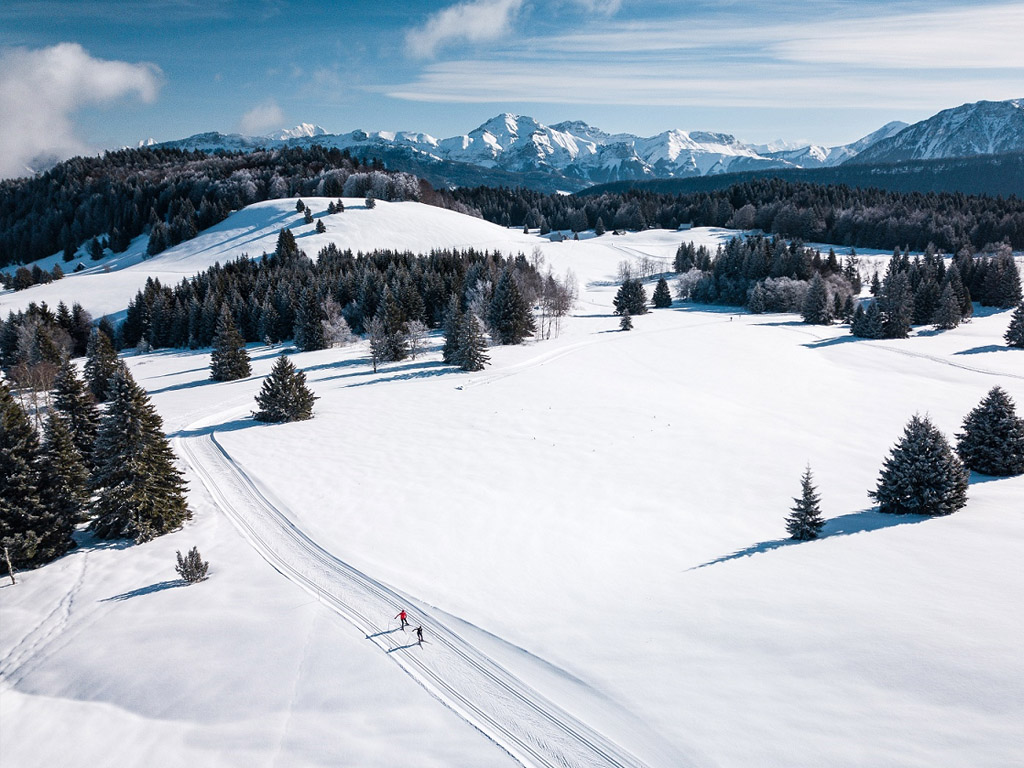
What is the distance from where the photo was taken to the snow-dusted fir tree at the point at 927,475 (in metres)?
21.6

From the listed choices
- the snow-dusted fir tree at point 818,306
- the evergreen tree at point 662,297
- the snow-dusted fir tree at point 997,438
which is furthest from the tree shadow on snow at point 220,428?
the evergreen tree at point 662,297

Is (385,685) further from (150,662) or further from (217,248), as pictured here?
(217,248)

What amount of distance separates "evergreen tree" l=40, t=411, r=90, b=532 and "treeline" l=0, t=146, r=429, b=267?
12906cm

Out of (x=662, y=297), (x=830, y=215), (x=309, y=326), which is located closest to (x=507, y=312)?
(x=309, y=326)

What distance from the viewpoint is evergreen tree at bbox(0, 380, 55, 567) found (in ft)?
74.1

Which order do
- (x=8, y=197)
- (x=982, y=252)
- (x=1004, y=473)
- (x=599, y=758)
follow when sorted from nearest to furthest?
1. (x=599, y=758)
2. (x=1004, y=473)
3. (x=982, y=252)
4. (x=8, y=197)

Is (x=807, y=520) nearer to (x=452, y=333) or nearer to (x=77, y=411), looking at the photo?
(x=77, y=411)

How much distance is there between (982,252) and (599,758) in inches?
6115

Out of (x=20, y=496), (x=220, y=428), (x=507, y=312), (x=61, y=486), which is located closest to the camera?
(x=20, y=496)

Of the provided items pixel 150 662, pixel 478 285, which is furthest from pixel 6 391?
pixel 478 285

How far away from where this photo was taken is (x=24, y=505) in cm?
2331

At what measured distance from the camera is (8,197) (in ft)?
591

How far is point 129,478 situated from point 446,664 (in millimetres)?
18604

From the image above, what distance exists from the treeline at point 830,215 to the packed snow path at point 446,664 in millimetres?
151935
